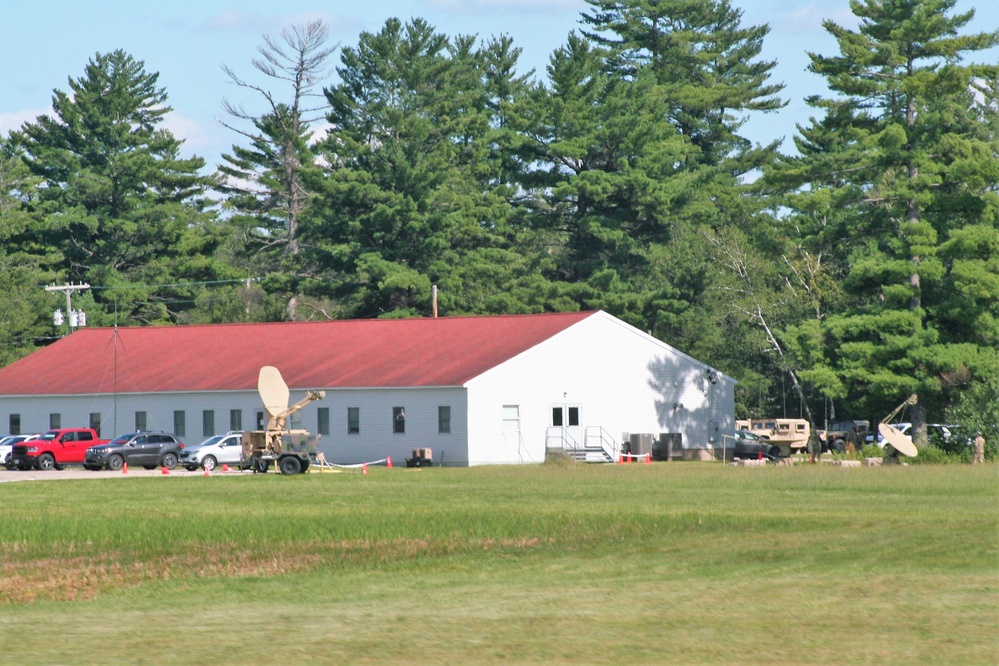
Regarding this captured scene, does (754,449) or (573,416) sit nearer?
(573,416)

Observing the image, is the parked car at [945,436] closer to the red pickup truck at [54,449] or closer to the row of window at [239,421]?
the row of window at [239,421]

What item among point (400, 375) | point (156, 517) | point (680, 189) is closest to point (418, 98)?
point (680, 189)

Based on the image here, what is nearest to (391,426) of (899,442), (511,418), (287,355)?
(511,418)

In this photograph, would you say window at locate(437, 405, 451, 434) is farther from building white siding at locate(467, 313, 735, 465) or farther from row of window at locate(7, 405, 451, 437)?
building white siding at locate(467, 313, 735, 465)

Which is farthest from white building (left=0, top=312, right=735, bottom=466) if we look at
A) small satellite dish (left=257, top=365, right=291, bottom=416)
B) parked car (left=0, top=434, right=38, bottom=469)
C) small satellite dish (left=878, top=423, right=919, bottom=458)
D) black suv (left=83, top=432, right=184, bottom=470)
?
small satellite dish (left=878, top=423, right=919, bottom=458)

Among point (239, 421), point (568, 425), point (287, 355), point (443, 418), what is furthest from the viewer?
point (287, 355)

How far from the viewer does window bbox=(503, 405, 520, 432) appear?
5991 centimetres

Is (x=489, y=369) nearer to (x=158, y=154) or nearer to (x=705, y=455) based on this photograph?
(x=705, y=455)

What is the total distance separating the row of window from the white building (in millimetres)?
57

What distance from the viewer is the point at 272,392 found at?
5228cm

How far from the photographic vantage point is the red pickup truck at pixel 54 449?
59.1 meters

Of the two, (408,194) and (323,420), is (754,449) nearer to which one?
(323,420)

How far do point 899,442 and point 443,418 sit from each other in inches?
687

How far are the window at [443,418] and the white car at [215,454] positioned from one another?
7.88 m
